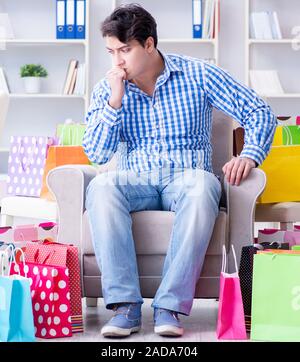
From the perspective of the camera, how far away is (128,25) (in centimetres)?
262

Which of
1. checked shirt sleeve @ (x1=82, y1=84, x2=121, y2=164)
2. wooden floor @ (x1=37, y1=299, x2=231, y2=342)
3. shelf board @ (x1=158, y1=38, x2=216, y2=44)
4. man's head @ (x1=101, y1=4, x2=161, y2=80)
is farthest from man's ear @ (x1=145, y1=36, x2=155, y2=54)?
shelf board @ (x1=158, y1=38, x2=216, y2=44)

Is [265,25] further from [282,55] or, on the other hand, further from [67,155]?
[67,155]

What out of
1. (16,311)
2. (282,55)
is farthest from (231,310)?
(282,55)

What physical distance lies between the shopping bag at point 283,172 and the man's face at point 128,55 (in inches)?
29.2

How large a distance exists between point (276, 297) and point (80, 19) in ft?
12.5

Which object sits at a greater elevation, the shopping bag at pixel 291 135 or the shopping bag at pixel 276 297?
the shopping bag at pixel 291 135

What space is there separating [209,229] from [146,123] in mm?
479

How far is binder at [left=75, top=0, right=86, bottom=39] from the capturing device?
5.68m

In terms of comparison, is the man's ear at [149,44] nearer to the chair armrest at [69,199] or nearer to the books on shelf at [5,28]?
the chair armrest at [69,199]

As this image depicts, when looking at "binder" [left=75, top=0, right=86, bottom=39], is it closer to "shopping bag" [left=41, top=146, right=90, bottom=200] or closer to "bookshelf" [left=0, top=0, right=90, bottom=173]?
"bookshelf" [left=0, top=0, right=90, bottom=173]

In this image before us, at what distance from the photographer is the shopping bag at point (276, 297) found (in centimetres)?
229

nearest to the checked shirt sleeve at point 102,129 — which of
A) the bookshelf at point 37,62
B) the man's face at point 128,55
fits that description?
the man's face at point 128,55
